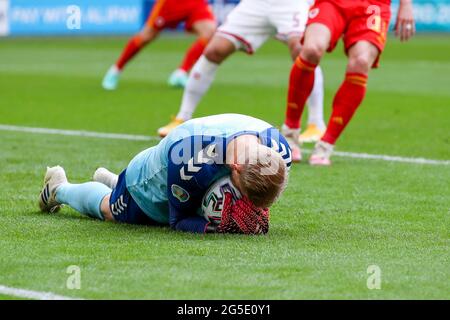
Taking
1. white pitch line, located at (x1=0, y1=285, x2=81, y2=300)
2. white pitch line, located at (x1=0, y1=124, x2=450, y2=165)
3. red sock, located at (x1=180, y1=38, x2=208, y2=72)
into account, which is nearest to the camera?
white pitch line, located at (x1=0, y1=285, x2=81, y2=300)

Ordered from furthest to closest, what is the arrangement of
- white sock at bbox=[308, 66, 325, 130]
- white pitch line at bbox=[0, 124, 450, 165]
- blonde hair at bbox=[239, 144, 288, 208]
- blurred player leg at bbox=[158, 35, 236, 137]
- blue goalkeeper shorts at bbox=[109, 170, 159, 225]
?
white sock at bbox=[308, 66, 325, 130] → blurred player leg at bbox=[158, 35, 236, 137] → white pitch line at bbox=[0, 124, 450, 165] → blue goalkeeper shorts at bbox=[109, 170, 159, 225] → blonde hair at bbox=[239, 144, 288, 208]

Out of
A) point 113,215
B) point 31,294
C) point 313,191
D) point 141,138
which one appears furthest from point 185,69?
point 31,294

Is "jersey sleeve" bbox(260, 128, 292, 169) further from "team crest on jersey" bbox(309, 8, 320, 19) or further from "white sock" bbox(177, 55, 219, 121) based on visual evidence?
"white sock" bbox(177, 55, 219, 121)

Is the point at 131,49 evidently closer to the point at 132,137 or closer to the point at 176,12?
the point at 176,12

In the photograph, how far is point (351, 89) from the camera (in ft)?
28.3

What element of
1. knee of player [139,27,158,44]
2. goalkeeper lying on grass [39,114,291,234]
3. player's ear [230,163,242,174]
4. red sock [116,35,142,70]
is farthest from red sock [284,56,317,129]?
red sock [116,35,142,70]

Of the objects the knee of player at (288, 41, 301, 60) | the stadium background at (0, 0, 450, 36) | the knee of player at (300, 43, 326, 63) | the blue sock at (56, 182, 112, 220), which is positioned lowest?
the blue sock at (56, 182, 112, 220)

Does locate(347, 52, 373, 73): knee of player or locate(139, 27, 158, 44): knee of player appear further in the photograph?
locate(139, 27, 158, 44): knee of player

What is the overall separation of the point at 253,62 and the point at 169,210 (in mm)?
14920

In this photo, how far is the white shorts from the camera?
32.0 feet

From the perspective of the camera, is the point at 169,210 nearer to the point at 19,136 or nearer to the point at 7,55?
the point at 19,136

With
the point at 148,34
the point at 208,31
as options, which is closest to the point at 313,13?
the point at 208,31

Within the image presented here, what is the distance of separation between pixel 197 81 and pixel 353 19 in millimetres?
2156

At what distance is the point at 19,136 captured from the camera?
10367mm
